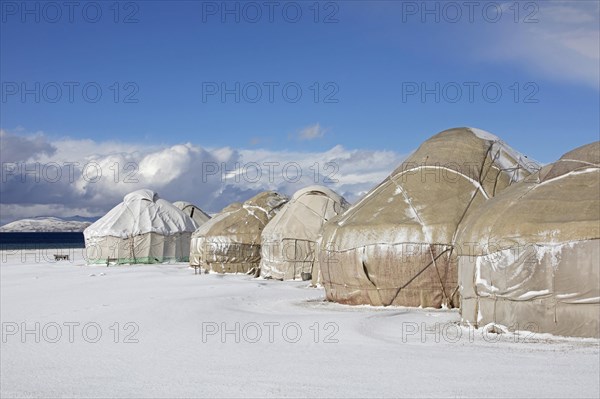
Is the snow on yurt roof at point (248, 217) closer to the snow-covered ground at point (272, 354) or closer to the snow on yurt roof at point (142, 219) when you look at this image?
the snow on yurt roof at point (142, 219)

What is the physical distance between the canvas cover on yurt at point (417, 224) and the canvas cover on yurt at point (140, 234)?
18442 mm

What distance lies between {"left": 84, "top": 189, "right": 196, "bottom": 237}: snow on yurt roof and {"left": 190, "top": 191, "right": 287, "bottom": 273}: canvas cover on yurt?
594 centimetres

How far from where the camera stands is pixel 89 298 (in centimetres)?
1523

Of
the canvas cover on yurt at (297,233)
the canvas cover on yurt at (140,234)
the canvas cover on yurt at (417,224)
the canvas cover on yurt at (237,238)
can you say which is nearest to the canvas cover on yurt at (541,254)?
the canvas cover on yurt at (417,224)

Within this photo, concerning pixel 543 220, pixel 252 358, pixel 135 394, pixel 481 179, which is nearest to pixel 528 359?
pixel 543 220

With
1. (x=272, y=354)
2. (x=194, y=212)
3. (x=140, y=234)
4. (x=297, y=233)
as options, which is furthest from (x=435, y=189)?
(x=194, y=212)

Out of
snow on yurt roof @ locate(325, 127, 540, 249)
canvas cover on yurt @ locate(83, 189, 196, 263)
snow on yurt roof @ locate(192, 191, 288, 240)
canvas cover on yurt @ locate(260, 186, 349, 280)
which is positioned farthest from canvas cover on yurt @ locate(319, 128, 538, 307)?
canvas cover on yurt @ locate(83, 189, 196, 263)

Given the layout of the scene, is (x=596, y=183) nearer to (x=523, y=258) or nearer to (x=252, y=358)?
(x=523, y=258)

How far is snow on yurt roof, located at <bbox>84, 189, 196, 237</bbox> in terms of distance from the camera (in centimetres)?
3109

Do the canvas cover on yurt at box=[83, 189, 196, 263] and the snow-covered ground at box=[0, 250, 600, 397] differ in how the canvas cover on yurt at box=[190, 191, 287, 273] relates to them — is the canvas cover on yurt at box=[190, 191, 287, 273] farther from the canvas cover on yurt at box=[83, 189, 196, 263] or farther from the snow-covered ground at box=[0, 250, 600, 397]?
the snow-covered ground at box=[0, 250, 600, 397]

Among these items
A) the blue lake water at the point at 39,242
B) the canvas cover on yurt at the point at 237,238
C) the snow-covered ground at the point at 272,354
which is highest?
the canvas cover on yurt at the point at 237,238

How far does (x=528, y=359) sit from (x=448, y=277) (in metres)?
4.65

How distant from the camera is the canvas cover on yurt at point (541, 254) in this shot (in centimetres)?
890

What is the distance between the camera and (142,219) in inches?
1238
